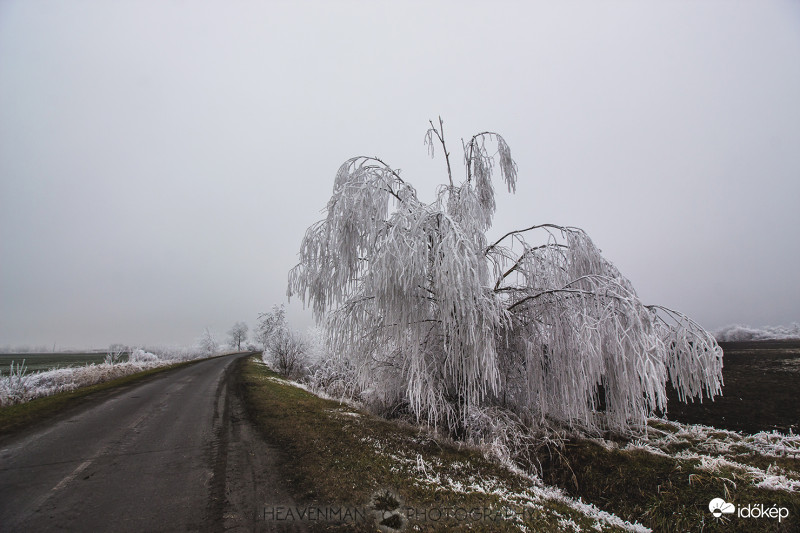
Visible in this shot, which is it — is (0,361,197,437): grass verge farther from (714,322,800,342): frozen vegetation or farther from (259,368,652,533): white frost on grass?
(714,322,800,342): frozen vegetation

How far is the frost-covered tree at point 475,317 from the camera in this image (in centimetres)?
A: 554

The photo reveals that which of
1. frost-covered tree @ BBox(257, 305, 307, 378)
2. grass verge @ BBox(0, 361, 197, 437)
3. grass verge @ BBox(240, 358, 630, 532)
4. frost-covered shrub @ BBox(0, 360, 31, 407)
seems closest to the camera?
grass verge @ BBox(240, 358, 630, 532)

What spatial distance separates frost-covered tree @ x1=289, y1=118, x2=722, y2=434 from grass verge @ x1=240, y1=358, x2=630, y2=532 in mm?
974

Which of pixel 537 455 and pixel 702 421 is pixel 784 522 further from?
pixel 702 421

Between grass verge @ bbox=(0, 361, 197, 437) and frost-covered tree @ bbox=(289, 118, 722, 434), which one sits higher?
frost-covered tree @ bbox=(289, 118, 722, 434)

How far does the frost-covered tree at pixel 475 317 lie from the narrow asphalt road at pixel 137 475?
2858 mm

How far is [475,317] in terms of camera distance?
564 cm

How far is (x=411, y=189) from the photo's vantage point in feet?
23.7

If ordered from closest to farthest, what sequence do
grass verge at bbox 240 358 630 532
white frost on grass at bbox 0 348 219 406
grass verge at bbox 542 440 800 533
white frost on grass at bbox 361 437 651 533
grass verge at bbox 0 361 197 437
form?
grass verge at bbox 240 358 630 532 → grass verge at bbox 542 440 800 533 → white frost on grass at bbox 361 437 651 533 → grass verge at bbox 0 361 197 437 → white frost on grass at bbox 0 348 219 406

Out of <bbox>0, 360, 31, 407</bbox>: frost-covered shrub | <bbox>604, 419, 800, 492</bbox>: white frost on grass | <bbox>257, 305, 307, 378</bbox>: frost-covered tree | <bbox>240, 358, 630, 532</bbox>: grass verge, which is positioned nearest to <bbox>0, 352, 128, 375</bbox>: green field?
<bbox>0, 360, 31, 407</bbox>: frost-covered shrub

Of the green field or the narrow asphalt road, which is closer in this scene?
the narrow asphalt road

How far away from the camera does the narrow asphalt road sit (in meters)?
3.52

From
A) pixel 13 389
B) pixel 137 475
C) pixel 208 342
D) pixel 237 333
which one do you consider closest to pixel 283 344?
pixel 13 389

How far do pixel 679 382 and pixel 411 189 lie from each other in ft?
19.9
